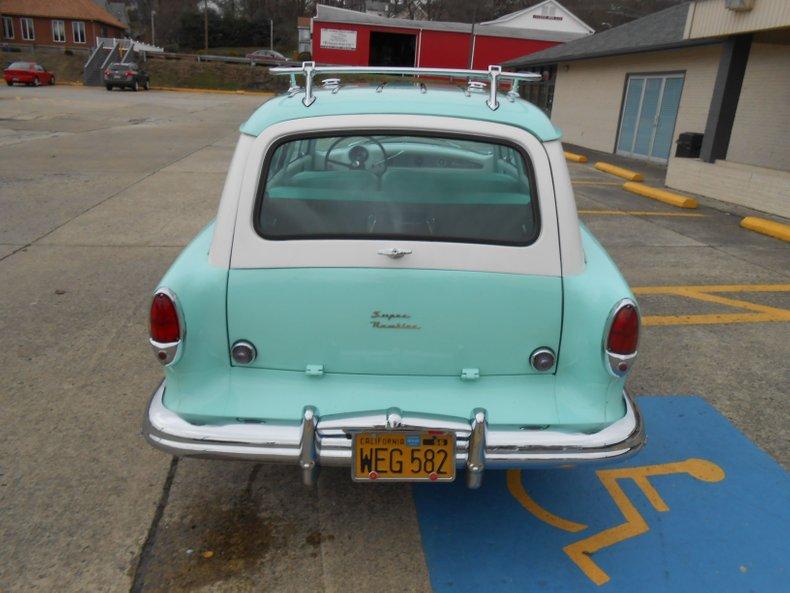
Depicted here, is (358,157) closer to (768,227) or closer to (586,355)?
(586,355)

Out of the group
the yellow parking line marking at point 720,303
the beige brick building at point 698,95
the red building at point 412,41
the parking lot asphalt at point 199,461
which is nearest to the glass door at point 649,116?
the beige brick building at point 698,95

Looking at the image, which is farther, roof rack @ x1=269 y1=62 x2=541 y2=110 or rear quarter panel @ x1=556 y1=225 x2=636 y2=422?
roof rack @ x1=269 y1=62 x2=541 y2=110

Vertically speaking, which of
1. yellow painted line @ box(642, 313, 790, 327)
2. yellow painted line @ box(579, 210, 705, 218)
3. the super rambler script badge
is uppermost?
the super rambler script badge

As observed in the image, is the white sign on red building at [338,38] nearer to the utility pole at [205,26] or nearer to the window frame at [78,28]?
the utility pole at [205,26]

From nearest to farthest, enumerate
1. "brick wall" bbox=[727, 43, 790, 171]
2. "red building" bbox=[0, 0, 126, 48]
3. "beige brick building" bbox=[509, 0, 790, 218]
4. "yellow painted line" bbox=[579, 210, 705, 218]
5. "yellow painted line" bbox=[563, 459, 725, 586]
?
"yellow painted line" bbox=[563, 459, 725, 586]
"yellow painted line" bbox=[579, 210, 705, 218]
"beige brick building" bbox=[509, 0, 790, 218]
"brick wall" bbox=[727, 43, 790, 171]
"red building" bbox=[0, 0, 126, 48]

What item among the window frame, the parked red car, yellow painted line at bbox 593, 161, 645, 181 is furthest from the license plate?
the window frame

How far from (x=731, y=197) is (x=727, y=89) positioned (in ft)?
6.30

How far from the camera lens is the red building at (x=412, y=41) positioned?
37.4 m

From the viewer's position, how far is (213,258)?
95.5 inches

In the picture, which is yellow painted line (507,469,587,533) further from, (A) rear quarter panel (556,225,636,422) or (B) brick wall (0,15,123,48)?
(B) brick wall (0,15,123,48)

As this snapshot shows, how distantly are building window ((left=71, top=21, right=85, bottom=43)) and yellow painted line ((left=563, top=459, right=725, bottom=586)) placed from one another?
2574 inches

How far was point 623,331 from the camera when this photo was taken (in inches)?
93.7

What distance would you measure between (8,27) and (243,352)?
65.9 m

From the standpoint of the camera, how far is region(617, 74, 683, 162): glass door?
15.0 meters
